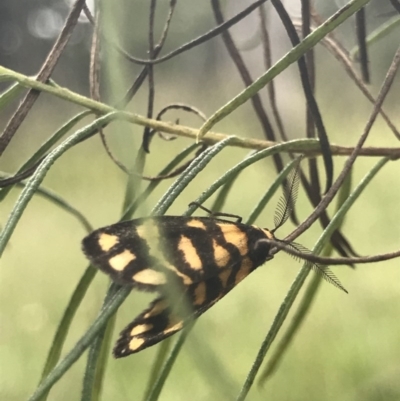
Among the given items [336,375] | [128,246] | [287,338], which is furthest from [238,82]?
[128,246]

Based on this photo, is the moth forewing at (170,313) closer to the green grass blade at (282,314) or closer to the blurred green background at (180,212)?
the green grass blade at (282,314)

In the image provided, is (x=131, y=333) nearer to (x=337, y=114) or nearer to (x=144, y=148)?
(x=144, y=148)

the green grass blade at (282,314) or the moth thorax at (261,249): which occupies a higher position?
the moth thorax at (261,249)

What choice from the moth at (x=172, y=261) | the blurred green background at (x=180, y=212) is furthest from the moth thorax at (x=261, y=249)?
the blurred green background at (x=180, y=212)

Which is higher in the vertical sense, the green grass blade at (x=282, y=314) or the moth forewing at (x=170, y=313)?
the moth forewing at (x=170, y=313)

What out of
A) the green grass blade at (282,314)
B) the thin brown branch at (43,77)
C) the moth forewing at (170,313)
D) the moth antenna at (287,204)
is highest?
the thin brown branch at (43,77)

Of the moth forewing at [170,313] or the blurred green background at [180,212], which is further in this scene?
the blurred green background at [180,212]

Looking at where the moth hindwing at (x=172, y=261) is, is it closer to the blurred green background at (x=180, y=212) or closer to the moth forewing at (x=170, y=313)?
the moth forewing at (x=170, y=313)

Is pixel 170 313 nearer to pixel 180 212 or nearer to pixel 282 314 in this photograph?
pixel 282 314
